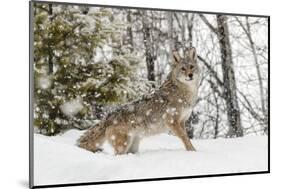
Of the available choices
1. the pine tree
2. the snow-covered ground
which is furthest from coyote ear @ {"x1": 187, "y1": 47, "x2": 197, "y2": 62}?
the snow-covered ground

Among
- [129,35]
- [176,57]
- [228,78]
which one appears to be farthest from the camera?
[228,78]

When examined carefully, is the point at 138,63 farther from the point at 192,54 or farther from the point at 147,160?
the point at 147,160

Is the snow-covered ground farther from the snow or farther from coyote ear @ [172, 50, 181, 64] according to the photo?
coyote ear @ [172, 50, 181, 64]

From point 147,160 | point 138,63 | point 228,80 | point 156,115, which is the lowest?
point 147,160

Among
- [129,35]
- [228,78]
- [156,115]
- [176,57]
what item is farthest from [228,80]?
[129,35]

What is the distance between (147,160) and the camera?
4688 millimetres

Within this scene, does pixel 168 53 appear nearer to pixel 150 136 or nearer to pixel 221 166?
pixel 150 136

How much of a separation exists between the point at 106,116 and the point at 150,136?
0.38 m

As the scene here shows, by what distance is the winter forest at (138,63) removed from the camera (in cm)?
446

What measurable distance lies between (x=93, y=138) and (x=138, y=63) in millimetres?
659

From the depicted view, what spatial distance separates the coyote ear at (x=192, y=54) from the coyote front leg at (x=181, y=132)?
502 millimetres

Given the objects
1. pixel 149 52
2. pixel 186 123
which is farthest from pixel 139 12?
pixel 186 123

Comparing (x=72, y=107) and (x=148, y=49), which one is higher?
(x=148, y=49)

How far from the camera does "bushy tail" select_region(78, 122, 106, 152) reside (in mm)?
4574
